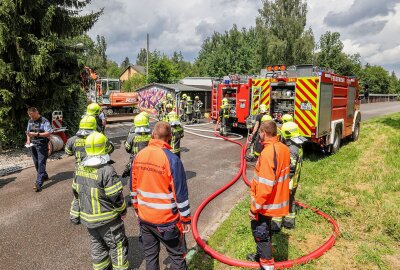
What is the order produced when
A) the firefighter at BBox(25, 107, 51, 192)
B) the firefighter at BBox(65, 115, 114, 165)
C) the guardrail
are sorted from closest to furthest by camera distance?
1. the firefighter at BBox(65, 115, 114, 165)
2. the firefighter at BBox(25, 107, 51, 192)
3. the guardrail

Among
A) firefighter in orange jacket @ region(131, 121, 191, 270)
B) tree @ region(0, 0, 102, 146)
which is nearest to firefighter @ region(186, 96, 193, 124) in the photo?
tree @ region(0, 0, 102, 146)

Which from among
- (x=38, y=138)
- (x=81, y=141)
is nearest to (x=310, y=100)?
(x=81, y=141)

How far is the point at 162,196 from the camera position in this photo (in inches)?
112

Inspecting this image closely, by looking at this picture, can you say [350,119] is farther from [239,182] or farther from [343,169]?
[239,182]

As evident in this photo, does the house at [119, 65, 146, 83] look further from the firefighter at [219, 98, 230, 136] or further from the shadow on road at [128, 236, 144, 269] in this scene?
the shadow on road at [128, 236, 144, 269]

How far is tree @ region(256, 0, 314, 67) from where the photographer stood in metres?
33.4

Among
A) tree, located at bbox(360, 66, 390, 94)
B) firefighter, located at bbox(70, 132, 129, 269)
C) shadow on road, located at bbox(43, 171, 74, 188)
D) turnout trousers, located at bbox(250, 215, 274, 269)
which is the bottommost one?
shadow on road, located at bbox(43, 171, 74, 188)

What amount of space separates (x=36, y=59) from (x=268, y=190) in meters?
9.12

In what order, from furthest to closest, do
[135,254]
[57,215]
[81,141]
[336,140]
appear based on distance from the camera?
[336,140], [57,215], [81,141], [135,254]

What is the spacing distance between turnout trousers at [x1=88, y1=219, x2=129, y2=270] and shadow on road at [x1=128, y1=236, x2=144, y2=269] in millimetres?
645

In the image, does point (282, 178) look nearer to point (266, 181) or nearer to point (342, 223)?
point (266, 181)

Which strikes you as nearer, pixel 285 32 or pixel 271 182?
pixel 271 182

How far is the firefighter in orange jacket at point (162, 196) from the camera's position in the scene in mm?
2814

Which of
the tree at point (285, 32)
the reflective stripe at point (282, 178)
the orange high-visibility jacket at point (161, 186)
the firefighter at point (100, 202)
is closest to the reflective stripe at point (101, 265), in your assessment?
the firefighter at point (100, 202)
